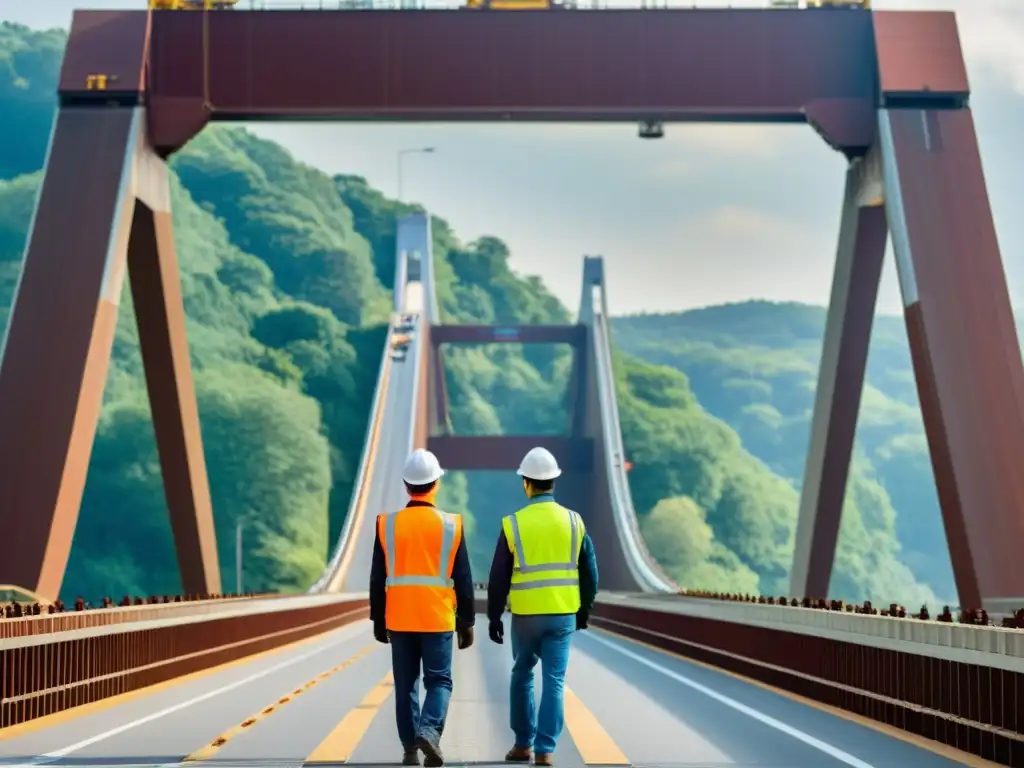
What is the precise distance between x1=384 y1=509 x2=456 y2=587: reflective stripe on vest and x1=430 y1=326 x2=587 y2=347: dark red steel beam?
98.4 meters

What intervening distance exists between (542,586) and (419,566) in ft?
2.47

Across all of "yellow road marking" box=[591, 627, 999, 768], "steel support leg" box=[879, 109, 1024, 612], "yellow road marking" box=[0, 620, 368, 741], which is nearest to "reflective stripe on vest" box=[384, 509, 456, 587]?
"yellow road marking" box=[591, 627, 999, 768]

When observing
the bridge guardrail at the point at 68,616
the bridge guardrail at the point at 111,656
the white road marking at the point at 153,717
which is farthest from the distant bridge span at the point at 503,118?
the bridge guardrail at the point at 68,616

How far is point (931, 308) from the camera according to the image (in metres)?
29.4

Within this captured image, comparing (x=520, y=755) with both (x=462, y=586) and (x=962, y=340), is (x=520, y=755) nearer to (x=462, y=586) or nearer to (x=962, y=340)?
(x=462, y=586)

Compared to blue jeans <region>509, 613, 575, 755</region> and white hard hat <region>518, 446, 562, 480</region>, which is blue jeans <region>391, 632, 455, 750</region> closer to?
blue jeans <region>509, 613, 575, 755</region>

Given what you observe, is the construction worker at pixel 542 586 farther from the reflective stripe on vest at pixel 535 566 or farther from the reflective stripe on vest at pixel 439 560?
the reflective stripe on vest at pixel 439 560

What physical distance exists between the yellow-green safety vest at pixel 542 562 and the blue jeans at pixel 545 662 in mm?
85

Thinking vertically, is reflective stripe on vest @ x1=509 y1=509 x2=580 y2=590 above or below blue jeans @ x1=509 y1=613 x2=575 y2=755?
above

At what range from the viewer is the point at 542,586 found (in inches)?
452

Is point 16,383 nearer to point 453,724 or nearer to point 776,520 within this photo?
point 453,724

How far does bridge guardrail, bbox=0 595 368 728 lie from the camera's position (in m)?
15.3

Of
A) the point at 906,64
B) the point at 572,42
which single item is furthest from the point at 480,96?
the point at 906,64

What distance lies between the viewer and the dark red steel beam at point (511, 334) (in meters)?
112
